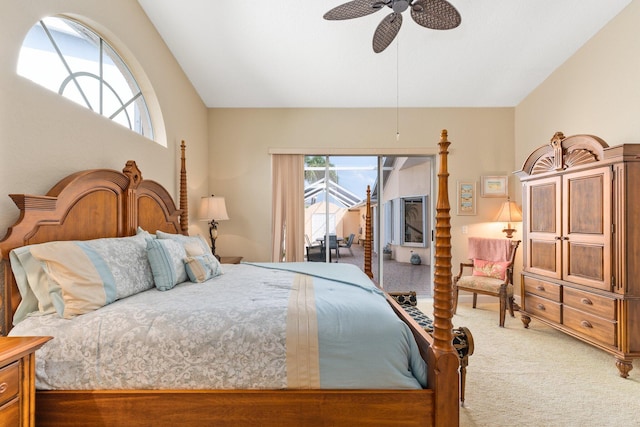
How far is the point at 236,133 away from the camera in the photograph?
13.9 feet

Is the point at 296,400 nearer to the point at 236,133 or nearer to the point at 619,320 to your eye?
the point at 619,320

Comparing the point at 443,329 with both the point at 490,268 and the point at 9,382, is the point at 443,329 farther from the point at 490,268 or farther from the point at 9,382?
the point at 490,268

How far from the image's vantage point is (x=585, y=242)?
2.62m

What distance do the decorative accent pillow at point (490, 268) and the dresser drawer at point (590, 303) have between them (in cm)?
82

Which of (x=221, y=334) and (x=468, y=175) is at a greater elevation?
(x=468, y=175)

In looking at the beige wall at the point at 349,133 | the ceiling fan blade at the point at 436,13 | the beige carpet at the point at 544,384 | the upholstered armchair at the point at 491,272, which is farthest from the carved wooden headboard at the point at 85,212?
the upholstered armchair at the point at 491,272

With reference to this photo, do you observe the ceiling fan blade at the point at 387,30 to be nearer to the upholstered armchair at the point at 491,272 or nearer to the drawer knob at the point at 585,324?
the upholstered armchair at the point at 491,272

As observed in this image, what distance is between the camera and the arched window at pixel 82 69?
1737 mm

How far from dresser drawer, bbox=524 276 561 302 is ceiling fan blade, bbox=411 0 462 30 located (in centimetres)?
263

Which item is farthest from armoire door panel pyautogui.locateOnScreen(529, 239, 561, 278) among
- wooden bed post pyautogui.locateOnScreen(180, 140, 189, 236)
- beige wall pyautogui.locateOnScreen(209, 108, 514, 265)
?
wooden bed post pyautogui.locateOnScreen(180, 140, 189, 236)

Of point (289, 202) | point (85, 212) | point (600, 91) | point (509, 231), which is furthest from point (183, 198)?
point (600, 91)

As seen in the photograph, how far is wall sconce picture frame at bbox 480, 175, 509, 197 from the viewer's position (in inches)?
165

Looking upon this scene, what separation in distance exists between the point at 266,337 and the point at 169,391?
501mm

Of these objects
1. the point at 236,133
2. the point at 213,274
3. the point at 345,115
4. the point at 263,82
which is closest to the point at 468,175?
the point at 345,115
